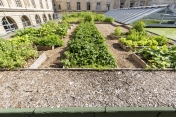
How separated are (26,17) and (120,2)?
33184 mm

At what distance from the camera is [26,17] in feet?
60.1

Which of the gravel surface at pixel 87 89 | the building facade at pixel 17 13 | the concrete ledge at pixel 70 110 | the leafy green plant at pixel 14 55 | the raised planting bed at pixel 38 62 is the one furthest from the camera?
the building facade at pixel 17 13

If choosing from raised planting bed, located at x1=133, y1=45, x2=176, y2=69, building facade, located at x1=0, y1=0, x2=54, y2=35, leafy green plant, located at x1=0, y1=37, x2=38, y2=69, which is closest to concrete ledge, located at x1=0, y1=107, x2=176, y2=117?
raised planting bed, located at x1=133, y1=45, x2=176, y2=69

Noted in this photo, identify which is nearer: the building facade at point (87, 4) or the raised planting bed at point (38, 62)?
the raised planting bed at point (38, 62)

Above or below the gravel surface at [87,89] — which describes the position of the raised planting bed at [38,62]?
above

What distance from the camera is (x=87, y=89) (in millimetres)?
2367

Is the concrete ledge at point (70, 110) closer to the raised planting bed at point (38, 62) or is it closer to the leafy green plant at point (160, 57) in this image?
the raised planting bed at point (38, 62)

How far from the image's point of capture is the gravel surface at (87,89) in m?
1.99

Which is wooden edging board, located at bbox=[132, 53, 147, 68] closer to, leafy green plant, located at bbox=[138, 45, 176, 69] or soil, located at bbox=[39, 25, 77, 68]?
leafy green plant, located at bbox=[138, 45, 176, 69]

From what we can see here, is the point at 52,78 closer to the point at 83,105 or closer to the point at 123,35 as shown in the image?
the point at 83,105

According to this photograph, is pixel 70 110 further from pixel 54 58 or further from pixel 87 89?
pixel 54 58

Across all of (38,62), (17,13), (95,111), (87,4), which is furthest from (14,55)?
(87,4)

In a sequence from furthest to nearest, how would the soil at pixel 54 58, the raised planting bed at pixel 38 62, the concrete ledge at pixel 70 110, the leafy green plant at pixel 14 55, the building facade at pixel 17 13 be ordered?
the building facade at pixel 17 13 → the soil at pixel 54 58 → the raised planting bed at pixel 38 62 → the leafy green plant at pixel 14 55 → the concrete ledge at pixel 70 110

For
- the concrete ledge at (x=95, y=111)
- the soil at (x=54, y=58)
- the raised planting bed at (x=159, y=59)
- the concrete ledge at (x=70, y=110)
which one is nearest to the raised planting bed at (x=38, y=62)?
the soil at (x=54, y=58)
